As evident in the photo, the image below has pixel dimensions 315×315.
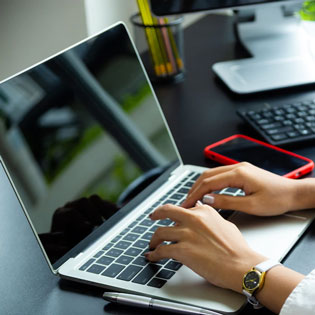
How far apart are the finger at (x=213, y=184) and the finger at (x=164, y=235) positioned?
0.38 feet

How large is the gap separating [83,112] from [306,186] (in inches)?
14.9

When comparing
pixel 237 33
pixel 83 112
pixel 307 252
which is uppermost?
pixel 83 112

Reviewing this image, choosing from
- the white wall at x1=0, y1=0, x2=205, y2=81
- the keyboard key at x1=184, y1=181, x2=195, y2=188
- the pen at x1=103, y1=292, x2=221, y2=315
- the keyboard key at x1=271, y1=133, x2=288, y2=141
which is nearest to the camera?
the pen at x1=103, y1=292, x2=221, y2=315

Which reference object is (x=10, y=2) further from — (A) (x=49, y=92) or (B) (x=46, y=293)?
(B) (x=46, y=293)

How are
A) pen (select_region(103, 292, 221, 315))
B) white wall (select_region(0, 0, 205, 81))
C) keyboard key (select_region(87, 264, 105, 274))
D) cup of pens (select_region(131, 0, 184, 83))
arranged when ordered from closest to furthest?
pen (select_region(103, 292, 221, 315)), keyboard key (select_region(87, 264, 105, 274)), cup of pens (select_region(131, 0, 184, 83)), white wall (select_region(0, 0, 205, 81))

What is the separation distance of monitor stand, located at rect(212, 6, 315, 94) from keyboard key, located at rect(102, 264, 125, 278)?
2.24ft

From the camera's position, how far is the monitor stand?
147 cm

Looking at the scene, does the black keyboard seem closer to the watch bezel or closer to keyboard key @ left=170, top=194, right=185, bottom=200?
keyboard key @ left=170, top=194, right=185, bottom=200

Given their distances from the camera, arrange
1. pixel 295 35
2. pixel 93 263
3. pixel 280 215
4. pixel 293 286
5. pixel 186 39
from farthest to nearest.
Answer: pixel 186 39 → pixel 295 35 → pixel 280 215 → pixel 93 263 → pixel 293 286

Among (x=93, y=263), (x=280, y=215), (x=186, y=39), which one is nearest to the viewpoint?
(x=93, y=263)

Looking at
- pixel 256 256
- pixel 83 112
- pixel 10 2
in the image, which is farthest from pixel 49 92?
pixel 10 2

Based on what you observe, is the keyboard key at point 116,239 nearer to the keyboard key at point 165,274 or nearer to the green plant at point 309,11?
the keyboard key at point 165,274

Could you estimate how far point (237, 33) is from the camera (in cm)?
175

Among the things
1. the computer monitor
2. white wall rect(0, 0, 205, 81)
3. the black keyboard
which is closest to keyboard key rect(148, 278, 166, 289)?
the black keyboard
